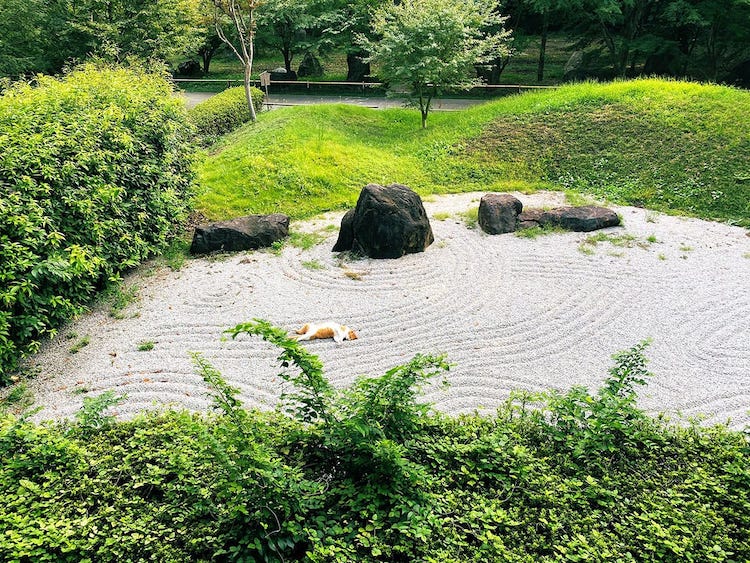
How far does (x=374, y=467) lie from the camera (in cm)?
407

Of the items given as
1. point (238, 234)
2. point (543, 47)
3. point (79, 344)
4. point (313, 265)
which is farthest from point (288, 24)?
point (79, 344)

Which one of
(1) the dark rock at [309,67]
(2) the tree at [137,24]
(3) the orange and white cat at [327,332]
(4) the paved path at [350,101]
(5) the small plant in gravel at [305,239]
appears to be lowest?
(3) the orange and white cat at [327,332]

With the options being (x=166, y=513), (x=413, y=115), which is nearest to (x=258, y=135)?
(x=413, y=115)

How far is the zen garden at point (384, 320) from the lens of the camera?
383 centimetres

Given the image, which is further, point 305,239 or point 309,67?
point 309,67

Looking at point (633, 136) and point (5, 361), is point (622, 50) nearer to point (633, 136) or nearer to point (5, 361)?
point (633, 136)

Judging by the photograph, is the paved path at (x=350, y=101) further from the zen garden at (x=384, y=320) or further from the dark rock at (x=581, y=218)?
the dark rock at (x=581, y=218)

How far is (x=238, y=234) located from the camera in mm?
11102

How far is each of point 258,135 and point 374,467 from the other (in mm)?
14564

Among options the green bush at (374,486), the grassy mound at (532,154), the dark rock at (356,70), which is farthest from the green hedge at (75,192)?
the dark rock at (356,70)

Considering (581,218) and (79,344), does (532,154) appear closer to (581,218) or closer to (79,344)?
(581,218)

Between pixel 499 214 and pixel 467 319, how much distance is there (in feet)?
13.3

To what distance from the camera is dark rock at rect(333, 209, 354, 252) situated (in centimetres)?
1105

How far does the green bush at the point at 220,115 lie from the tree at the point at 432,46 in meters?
5.71
